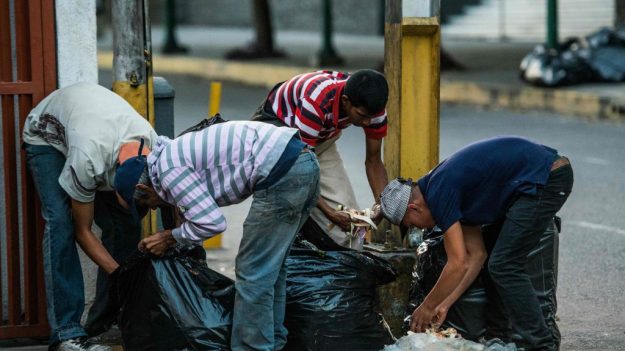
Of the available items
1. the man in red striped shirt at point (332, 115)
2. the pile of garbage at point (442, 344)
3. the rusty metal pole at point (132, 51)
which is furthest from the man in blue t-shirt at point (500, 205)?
the rusty metal pole at point (132, 51)

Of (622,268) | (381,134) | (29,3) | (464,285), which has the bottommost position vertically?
(622,268)

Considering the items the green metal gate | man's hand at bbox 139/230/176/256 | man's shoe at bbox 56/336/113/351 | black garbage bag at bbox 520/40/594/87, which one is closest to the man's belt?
man's hand at bbox 139/230/176/256

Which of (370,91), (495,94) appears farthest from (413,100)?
(495,94)

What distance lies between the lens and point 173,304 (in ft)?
15.1

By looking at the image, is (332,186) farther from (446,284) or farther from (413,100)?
(446,284)

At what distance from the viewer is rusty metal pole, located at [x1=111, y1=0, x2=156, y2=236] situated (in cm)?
527

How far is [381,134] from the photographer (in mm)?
5262

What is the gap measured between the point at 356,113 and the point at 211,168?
0.87m

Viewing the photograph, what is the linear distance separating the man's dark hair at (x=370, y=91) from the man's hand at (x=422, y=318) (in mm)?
876

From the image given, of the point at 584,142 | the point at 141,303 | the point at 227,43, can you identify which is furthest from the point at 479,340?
the point at 227,43

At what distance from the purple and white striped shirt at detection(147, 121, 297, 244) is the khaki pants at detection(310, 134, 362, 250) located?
3.11 ft

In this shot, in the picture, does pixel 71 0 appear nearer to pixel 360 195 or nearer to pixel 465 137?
pixel 360 195

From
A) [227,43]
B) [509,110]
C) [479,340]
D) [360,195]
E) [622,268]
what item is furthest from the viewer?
[227,43]

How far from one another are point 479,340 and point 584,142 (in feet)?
22.8
